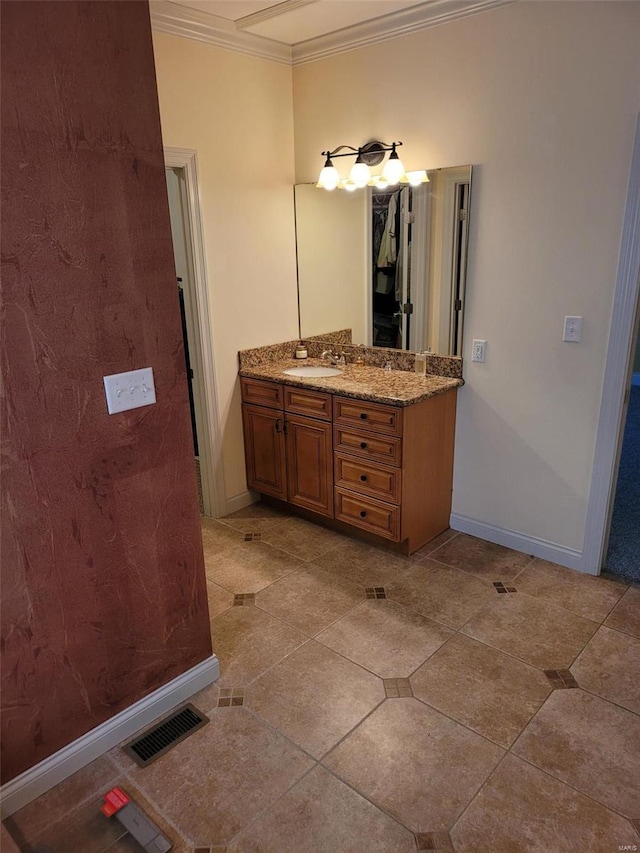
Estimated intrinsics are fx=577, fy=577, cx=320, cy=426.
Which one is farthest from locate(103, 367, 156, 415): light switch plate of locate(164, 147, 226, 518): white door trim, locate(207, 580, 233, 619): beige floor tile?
locate(164, 147, 226, 518): white door trim

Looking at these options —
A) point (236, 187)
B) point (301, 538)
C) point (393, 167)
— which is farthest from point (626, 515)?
point (236, 187)

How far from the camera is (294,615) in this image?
2.68 metres

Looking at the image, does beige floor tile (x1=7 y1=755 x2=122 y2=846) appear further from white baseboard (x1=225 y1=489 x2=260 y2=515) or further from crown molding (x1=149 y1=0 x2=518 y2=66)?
crown molding (x1=149 y1=0 x2=518 y2=66)

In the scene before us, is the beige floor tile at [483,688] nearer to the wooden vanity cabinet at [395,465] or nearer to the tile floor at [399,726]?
the tile floor at [399,726]

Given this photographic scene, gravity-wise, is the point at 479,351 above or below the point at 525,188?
below

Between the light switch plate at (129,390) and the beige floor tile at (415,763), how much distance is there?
1330 millimetres

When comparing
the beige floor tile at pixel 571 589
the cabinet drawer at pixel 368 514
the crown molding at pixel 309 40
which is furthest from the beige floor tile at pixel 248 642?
the crown molding at pixel 309 40

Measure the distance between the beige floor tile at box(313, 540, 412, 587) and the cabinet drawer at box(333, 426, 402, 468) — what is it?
560mm

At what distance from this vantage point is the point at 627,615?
2623 millimetres

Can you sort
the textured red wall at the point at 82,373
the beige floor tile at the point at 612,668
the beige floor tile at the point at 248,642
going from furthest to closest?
A: 1. the beige floor tile at the point at 248,642
2. the beige floor tile at the point at 612,668
3. the textured red wall at the point at 82,373

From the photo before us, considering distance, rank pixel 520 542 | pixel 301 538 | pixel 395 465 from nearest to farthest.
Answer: pixel 395 465 → pixel 520 542 → pixel 301 538

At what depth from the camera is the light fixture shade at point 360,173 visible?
3221 mm

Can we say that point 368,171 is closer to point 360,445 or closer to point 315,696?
point 360,445

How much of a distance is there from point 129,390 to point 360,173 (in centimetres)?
210
